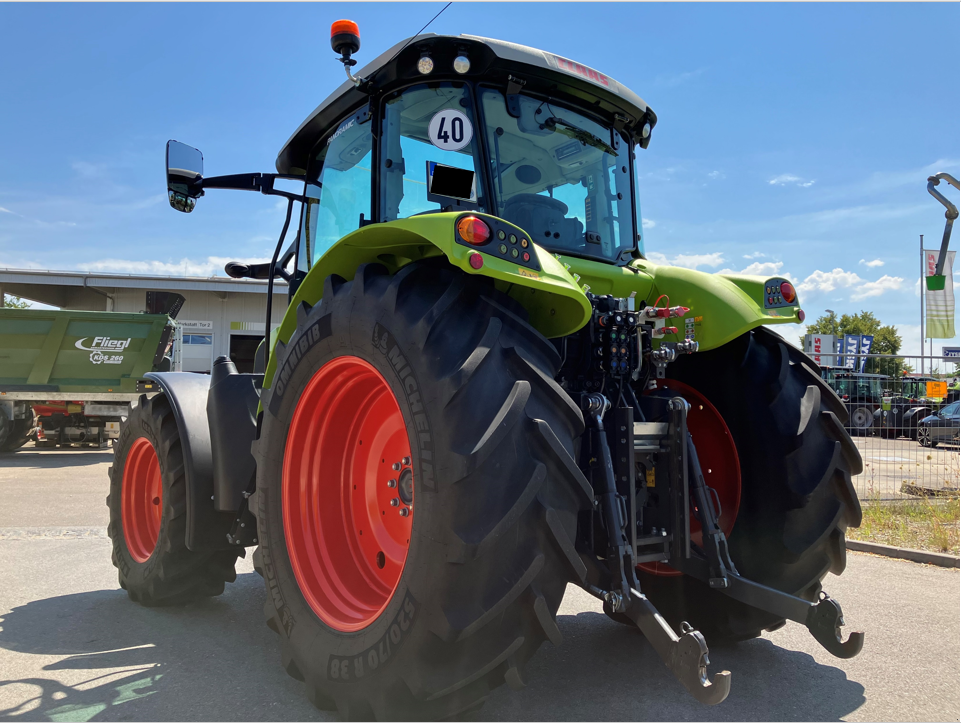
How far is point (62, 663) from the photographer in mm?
2973

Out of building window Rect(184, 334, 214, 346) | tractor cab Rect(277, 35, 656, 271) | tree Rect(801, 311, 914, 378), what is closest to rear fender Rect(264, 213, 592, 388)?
tractor cab Rect(277, 35, 656, 271)

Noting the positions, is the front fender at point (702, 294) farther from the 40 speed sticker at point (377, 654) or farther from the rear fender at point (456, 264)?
the 40 speed sticker at point (377, 654)

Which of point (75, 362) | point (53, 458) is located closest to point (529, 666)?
point (53, 458)

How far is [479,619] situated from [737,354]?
1921 mm

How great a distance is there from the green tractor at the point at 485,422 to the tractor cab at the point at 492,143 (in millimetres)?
13

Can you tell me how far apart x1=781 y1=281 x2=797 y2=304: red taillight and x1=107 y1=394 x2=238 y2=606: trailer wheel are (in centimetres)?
317

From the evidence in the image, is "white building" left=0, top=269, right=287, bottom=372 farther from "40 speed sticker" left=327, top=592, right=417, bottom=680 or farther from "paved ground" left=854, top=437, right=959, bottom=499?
"40 speed sticker" left=327, top=592, right=417, bottom=680

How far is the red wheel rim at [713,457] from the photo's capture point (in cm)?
314

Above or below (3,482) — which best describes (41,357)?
above

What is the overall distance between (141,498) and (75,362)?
1105 centimetres

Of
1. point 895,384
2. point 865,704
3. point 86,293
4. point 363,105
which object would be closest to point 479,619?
point 865,704

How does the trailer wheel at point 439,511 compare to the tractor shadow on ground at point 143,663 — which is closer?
the trailer wheel at point 439,511

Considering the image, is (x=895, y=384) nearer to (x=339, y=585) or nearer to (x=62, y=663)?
(x=339, y=585)

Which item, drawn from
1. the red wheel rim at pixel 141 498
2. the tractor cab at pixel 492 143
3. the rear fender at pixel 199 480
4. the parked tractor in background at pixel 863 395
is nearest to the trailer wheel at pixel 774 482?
the tractor cab at pixel 492 143
